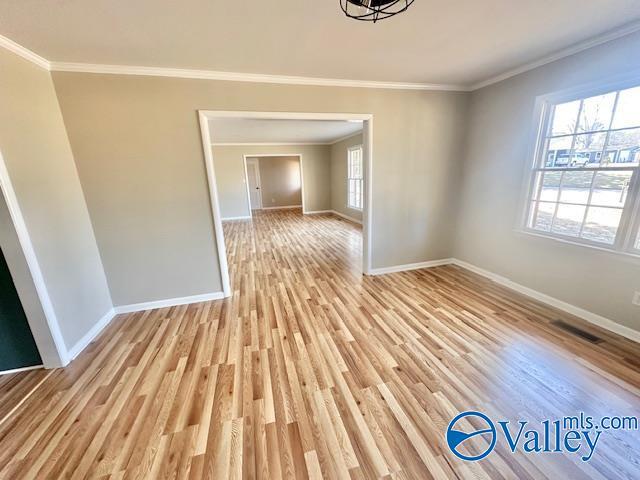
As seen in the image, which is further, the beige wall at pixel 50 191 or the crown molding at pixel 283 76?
the crown molding at pixel 283 76

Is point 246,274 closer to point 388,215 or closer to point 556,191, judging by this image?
point 388,215

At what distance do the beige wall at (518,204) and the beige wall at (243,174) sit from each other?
586 cm

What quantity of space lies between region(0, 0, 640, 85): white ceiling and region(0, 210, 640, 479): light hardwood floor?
245 centimetres

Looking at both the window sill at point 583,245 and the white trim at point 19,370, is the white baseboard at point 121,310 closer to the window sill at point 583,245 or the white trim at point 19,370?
the white trim at point 19,370

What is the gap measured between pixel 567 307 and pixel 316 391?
268cm

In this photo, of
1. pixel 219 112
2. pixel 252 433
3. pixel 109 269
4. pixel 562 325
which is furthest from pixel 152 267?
pixel 562 325

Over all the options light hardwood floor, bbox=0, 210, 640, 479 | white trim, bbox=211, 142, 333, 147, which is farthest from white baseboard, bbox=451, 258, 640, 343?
white trim, bbox=211, 142, 333, 147

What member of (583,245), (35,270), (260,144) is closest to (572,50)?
(583,245)

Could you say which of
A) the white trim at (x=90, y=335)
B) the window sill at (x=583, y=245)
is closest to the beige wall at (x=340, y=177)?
the window sill at (x=583, y=245)

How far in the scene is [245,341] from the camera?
2203mm

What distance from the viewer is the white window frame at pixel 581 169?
201 centimetres

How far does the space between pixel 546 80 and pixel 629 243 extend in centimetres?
171

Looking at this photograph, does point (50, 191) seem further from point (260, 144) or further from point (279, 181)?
point (279, 181)

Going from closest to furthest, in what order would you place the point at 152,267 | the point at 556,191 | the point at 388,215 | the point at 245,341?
the point at 245,341 → the point at 556,191 → the point at 152,267 → the point at 388,215
